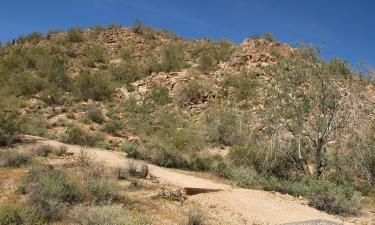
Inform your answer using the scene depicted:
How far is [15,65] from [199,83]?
14.1m

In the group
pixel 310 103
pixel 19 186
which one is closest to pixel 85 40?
pixel 310 103

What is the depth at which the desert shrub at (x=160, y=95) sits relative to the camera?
31.9 meters

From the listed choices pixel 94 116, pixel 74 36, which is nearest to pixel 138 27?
pixel 74 36

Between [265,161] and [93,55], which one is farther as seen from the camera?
[93,55]

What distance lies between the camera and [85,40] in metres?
43.9

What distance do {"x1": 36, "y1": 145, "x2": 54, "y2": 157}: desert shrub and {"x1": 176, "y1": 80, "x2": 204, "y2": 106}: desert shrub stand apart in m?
15.1

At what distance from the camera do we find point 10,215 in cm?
945

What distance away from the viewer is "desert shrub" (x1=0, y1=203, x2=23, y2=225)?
9.38 m

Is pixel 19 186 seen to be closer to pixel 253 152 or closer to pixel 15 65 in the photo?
pixel 253 152

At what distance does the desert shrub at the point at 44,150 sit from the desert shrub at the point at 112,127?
6.84m

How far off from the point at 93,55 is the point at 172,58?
6.48 metres

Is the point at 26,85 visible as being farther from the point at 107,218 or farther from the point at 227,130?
the point at 107,218

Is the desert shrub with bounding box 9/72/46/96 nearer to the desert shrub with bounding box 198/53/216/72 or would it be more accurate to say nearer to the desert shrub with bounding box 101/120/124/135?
the desert shrub with bounding box 101/120/124/135

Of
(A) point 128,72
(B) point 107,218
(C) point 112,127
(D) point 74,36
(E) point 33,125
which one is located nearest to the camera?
(B) point 107,218
